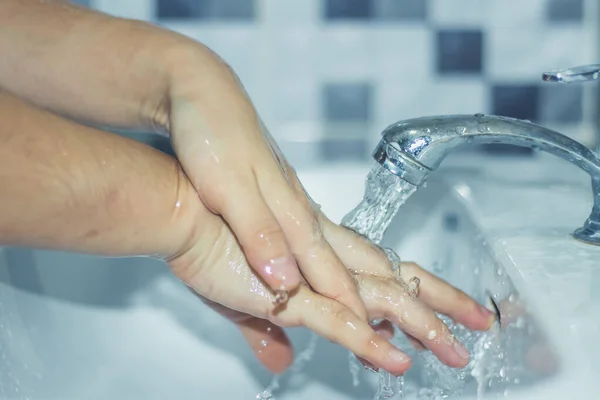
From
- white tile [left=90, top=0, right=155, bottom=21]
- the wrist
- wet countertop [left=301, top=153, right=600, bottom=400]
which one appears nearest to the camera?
wet countertop [left=301, top=153, right=600, bottom=400]

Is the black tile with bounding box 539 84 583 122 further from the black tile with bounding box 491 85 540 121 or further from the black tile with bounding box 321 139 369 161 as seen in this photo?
the black tile with bounding box 321 139 369 161

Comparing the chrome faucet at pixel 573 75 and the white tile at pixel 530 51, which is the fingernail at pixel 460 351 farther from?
the white tile at pixel 530 51

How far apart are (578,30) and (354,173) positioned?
276 mm

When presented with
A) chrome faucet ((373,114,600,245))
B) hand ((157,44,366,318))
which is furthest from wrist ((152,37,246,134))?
chrome faucet ((373,114,600,245))

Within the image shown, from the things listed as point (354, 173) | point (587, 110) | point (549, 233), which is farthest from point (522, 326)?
point (587, 110)

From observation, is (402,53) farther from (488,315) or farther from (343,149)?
(488,315)

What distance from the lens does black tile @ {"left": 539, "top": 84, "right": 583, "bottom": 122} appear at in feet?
2.45

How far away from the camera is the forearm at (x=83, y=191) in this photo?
0.38 meters

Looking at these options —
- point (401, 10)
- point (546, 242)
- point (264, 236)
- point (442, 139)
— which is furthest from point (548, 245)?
point (401, 10)

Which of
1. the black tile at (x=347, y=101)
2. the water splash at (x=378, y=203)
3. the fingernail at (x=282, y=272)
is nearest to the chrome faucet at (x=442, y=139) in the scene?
the water splash at (x=378, y=203)

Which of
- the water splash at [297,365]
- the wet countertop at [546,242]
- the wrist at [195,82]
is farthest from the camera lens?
the water splash at [297,365]

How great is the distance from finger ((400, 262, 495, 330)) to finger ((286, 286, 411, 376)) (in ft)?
0.28

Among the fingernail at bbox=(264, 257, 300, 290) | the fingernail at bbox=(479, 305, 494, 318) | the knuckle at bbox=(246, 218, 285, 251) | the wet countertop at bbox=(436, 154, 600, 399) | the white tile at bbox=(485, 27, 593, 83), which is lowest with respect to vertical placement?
the fingernail at bbox=(479, 305, 494, 318)

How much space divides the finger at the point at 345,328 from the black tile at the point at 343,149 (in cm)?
33
